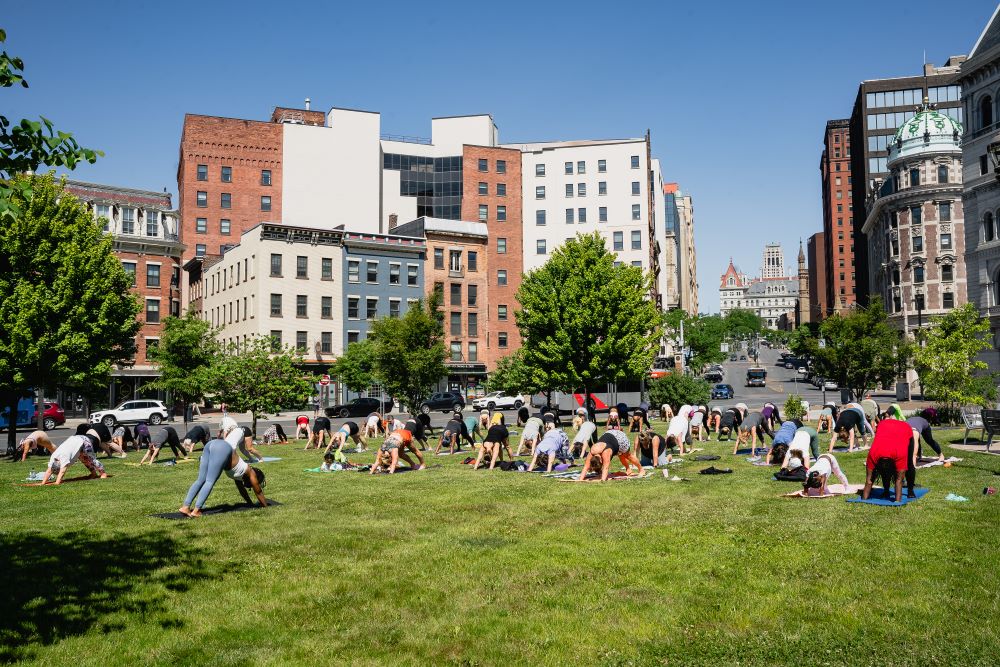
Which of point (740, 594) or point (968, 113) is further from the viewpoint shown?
point (968, 113)

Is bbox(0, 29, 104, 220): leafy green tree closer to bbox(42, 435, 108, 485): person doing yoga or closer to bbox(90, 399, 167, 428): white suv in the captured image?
bbox(42, 435, 108, 485): person doing yoga

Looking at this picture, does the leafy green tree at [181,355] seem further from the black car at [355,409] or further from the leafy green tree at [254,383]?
the black car at [355,409]

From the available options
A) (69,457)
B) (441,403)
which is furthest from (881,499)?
(441,403)

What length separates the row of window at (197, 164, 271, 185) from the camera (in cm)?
7939

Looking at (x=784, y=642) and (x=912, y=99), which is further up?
(x=912, y=99)

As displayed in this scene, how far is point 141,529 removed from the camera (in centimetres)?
1193

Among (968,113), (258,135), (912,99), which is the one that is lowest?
(968,113)

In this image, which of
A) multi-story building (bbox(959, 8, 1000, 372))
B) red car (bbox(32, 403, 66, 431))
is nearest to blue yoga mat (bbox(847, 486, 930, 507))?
multi-story building (bbox(959, 8, 1000, 372))

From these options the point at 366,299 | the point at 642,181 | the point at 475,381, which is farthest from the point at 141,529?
the point at 642,181

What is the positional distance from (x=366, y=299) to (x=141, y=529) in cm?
5610

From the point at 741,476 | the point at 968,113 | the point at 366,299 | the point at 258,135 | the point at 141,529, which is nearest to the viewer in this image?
the point at 141,529

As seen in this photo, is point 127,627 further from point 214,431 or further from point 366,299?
point 366,299

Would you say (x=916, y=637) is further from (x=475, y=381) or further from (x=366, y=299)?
(x=475, y=381)

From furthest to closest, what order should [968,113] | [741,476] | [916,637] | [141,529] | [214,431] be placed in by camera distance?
[968,113], [214,431], [741,476], [141,529], [916,637]
